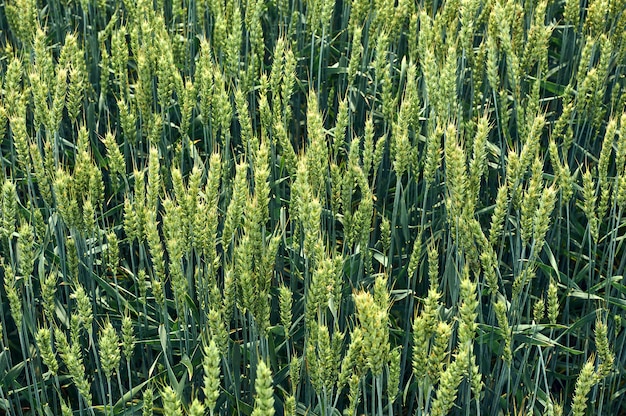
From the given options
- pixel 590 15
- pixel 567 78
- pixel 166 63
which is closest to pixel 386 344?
pixel 166 63

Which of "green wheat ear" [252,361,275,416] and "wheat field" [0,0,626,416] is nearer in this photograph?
"green wheat ear" [252,361,275,416]

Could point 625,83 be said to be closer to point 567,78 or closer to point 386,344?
point 567,78

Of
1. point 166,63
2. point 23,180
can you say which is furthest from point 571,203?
point 23,180

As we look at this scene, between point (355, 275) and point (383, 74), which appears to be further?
point (383, 74)

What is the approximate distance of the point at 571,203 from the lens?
2945 mm

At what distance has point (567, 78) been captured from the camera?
3.48 m

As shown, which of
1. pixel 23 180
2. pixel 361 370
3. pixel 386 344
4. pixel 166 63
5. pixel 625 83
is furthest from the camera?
pixel 625 83

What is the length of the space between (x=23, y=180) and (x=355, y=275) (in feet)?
3.72

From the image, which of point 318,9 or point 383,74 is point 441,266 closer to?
point 383,74

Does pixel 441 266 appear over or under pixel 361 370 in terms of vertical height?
under

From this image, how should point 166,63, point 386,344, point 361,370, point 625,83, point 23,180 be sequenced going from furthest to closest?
1. point 625,83
2. point 23,180
3. point 166,63
4. point 361,370
5. point 386,344

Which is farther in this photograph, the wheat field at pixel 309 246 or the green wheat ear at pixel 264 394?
the wheat field at pixel 309 246

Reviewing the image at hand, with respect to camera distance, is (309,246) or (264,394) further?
(309,246)

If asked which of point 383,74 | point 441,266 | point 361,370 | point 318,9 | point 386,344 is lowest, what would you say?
point 441,266
